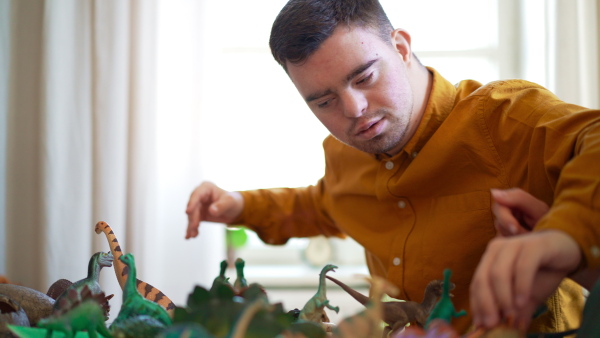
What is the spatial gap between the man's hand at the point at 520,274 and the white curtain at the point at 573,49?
1335mm

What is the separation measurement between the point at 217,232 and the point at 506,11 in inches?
45.7

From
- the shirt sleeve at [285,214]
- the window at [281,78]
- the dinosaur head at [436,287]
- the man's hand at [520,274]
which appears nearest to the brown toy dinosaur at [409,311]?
the dinosaur head at [436,287]

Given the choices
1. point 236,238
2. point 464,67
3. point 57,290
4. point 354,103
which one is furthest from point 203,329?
point 464,67

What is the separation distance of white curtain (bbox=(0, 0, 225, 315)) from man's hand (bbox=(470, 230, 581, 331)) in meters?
0.91

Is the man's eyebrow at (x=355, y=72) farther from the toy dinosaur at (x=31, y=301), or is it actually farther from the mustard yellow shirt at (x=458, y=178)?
the toy dinosaur at (x=31, y=301)

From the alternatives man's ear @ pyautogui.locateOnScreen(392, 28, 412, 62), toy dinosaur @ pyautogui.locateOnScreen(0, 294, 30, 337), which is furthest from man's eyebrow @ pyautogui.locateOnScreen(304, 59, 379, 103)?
toy dinosaur @ pyautogui.locateOnScreen(0, 294, 30, 337)

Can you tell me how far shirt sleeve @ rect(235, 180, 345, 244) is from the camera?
1170 mm

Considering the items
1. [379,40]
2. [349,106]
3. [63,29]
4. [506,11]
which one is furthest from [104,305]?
[506,11]

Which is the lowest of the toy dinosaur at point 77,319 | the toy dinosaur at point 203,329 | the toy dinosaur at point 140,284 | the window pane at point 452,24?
the toy dinosaur at point 140,284

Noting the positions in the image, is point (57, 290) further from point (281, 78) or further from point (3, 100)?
point (281, 78)

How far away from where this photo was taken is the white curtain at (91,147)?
129cm

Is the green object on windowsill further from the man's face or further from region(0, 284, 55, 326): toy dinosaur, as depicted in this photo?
region(0, 284, 55, 326): toy dinosaur

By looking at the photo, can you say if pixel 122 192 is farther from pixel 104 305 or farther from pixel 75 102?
pixel 104 305

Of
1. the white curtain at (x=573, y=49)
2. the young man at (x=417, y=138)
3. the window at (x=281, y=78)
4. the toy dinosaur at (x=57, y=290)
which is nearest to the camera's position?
the toy dinosaur at (x=57, y=290)
